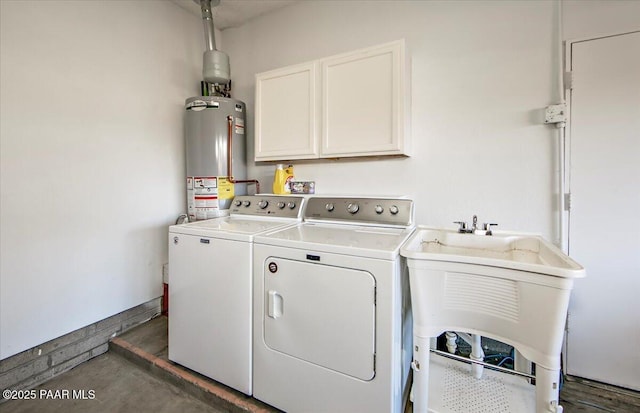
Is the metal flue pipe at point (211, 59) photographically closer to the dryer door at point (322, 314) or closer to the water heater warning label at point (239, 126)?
the water heater warning label at point (239, 126)

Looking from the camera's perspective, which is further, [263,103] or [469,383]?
[263,103]

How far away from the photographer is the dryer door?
4.15ft

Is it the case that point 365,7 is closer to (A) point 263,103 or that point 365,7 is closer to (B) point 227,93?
(A) point 263,103

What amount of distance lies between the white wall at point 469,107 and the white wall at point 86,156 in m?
1.50

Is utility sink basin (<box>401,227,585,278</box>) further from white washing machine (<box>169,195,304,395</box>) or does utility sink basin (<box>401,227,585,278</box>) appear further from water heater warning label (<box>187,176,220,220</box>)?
water heater warning label (<box>187,176,220,220</box>)

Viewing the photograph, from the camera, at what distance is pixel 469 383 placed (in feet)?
5.17

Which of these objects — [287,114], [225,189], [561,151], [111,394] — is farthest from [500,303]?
[111,394]

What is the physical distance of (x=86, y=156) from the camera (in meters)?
2.01

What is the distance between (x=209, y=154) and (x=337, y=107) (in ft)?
3.76

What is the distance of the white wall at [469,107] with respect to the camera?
174 cm

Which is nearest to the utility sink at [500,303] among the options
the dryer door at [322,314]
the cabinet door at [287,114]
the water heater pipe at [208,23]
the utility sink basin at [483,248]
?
the utility sink basin at [483,248]

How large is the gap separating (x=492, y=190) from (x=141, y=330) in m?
2.83

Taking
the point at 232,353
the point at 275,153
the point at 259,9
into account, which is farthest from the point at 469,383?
the point at 259,9

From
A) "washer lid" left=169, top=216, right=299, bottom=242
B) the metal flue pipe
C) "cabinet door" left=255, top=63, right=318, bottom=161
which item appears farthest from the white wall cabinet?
"washer lid" left=169, top=216, right=299, bottom=242
